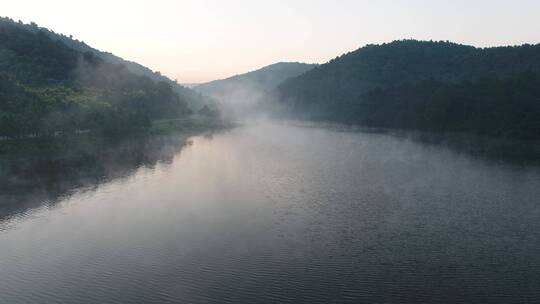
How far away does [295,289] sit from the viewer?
92.3 feet

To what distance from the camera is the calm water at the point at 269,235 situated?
2817 cm

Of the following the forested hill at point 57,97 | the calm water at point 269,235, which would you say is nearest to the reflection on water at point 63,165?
the calm water at point 269,235

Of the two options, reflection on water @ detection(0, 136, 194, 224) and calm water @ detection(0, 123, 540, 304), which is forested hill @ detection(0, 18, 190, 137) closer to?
reflection on water @ detection(0, 136, 194, 224)

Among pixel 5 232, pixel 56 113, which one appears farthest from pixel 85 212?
pixel 56 113

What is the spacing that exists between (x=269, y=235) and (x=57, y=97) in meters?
122

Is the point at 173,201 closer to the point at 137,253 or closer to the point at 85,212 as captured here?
the point at 85,212

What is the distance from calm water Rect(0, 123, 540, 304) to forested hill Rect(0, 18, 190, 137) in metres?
39.1

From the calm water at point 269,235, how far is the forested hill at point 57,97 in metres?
39.1

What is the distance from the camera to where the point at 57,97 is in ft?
442

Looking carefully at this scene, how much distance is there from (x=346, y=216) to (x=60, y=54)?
198514 mm

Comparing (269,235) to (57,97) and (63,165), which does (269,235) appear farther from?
(57,97)

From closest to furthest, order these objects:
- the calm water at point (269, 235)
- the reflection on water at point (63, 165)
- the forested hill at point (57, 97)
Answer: the calm water at point (269, 235), the reflection on water at point (63, 165), the forested hill at point (57, 97)

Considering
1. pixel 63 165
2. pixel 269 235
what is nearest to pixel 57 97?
pixel 63 165

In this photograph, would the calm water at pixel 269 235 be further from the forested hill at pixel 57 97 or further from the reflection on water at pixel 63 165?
the forested hill at pixel 57 97
